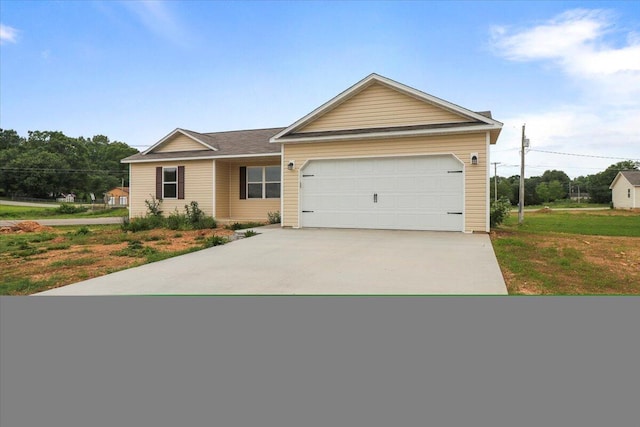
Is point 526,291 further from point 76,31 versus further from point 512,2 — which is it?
point 76,31

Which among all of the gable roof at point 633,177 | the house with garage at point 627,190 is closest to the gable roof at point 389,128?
the house with garage at point 627,190

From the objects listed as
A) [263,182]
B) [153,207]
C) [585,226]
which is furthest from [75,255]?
[585,226]

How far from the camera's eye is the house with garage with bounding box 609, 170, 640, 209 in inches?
1652

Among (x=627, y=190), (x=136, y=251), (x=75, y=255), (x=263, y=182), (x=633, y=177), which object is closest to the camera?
(x=75, y=255)

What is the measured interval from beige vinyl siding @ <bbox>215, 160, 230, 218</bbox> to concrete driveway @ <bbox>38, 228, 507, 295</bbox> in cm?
687

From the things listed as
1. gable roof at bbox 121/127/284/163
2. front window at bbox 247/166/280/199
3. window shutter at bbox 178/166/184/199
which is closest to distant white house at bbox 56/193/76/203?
gable roof at bbox 121/127/284/163

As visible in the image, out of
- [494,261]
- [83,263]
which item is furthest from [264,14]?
[494,261]

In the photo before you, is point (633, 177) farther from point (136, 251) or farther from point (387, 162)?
point (136, 251)

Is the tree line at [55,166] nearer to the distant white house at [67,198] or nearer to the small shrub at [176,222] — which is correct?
the distant white house at [67,198]

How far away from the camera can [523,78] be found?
649 inches

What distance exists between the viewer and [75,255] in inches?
357

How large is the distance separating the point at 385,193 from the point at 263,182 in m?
6.72

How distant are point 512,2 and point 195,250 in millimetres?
13208

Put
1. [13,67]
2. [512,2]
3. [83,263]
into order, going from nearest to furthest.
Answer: [83,263] → [512,2] → [13,67]
